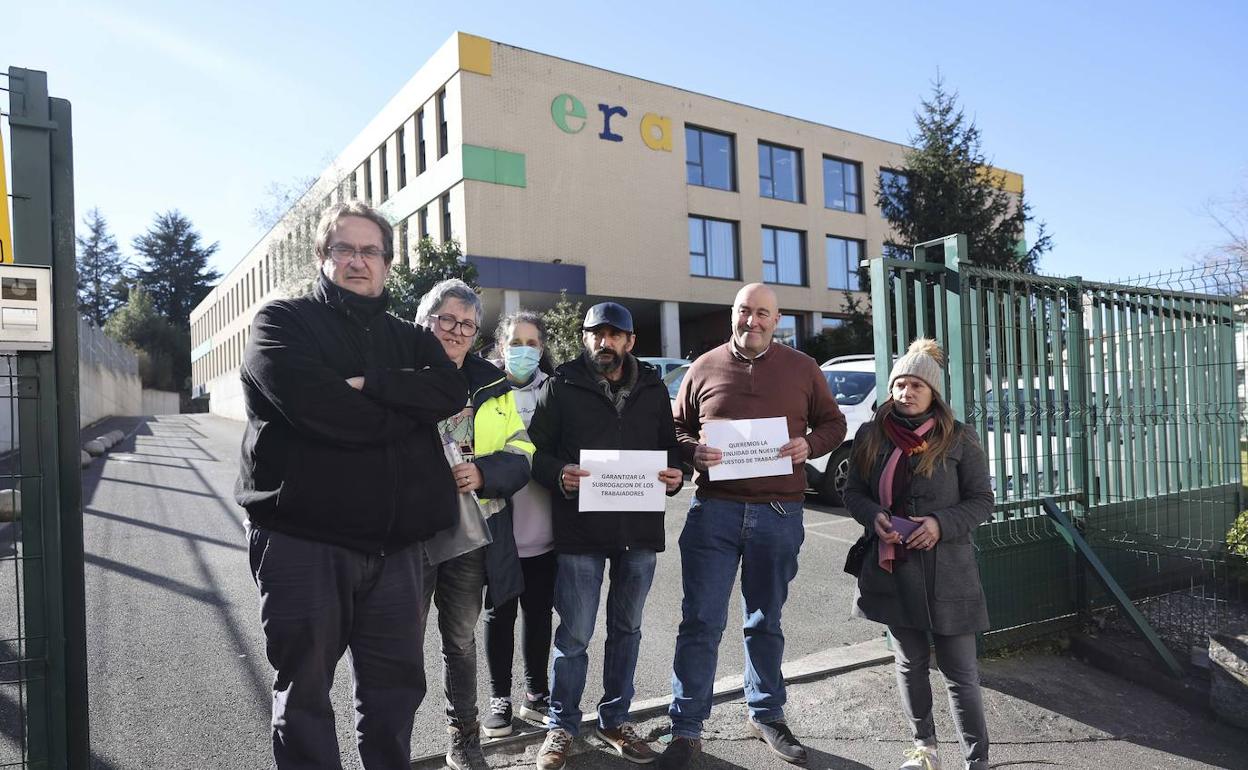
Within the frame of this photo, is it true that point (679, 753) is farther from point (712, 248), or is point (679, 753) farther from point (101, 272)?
point (101, 272)

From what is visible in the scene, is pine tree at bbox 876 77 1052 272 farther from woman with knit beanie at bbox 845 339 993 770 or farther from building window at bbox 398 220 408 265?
woman with knit beanie at bbox 845 339 993 770

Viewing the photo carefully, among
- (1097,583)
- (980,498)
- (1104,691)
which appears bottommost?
(1104,691)

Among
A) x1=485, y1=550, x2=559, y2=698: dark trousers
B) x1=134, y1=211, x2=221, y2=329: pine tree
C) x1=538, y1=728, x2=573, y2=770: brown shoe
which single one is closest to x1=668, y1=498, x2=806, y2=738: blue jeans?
x1=538, y1=728, x2=573, y2=770: brown shoe

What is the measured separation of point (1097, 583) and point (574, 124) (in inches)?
897

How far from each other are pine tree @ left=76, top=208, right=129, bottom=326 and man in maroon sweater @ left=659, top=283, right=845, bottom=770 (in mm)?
83376

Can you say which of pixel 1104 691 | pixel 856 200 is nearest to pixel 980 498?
pixel 1104 691

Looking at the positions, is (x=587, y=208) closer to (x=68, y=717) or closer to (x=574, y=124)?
(x=574, y=124)

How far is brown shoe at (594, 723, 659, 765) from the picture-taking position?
362cm

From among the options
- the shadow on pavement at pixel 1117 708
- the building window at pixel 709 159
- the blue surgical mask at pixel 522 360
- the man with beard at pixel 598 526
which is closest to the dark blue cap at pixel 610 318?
the man with beard at pixel 598 526

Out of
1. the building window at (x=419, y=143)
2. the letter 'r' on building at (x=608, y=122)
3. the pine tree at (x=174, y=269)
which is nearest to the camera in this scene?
the letter 'r' on building at (x=608, y=122)

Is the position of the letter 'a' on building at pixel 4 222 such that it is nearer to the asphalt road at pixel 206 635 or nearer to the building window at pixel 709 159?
the asphalt road at pixel 206 635

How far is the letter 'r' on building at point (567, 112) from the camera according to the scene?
2531 cm

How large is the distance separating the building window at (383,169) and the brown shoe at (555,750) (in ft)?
91.5

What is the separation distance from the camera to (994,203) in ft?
81.5
